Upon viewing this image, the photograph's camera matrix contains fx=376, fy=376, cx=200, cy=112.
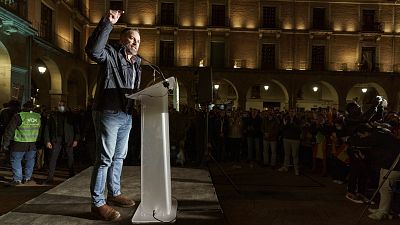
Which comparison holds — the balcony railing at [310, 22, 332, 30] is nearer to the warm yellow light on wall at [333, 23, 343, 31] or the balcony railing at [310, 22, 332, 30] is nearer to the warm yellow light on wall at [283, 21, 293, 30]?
the warm yellow light on wall at [333, 23, 343, 31]

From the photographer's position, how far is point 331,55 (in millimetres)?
30172

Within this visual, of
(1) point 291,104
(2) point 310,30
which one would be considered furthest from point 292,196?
(2) point 310,30

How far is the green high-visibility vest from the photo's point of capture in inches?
324

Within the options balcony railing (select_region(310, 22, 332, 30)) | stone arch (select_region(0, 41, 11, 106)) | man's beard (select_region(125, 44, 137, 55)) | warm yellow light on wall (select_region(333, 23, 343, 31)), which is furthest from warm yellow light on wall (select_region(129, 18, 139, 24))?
man's beard (select_region(125, 44, 137, 55))

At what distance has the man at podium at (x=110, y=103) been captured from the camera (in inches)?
138

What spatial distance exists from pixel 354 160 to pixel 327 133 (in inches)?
117

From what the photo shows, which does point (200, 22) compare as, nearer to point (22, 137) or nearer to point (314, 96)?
point (314, 96)

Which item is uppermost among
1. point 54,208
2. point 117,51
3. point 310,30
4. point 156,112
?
point 310,30

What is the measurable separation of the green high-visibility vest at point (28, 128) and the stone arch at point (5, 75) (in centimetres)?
714

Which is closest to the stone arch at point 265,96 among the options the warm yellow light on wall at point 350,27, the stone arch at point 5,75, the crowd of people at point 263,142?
the warm yellow light on wall at point 350,27

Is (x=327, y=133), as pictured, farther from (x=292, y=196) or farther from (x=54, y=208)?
(x=54, y=208)

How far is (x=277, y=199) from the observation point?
7418mm

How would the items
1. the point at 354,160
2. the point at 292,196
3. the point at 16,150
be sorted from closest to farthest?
the point at 354,160 < the point at 292,196 < the point at 16,150

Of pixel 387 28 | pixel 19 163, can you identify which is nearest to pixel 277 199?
pixel 19 163
